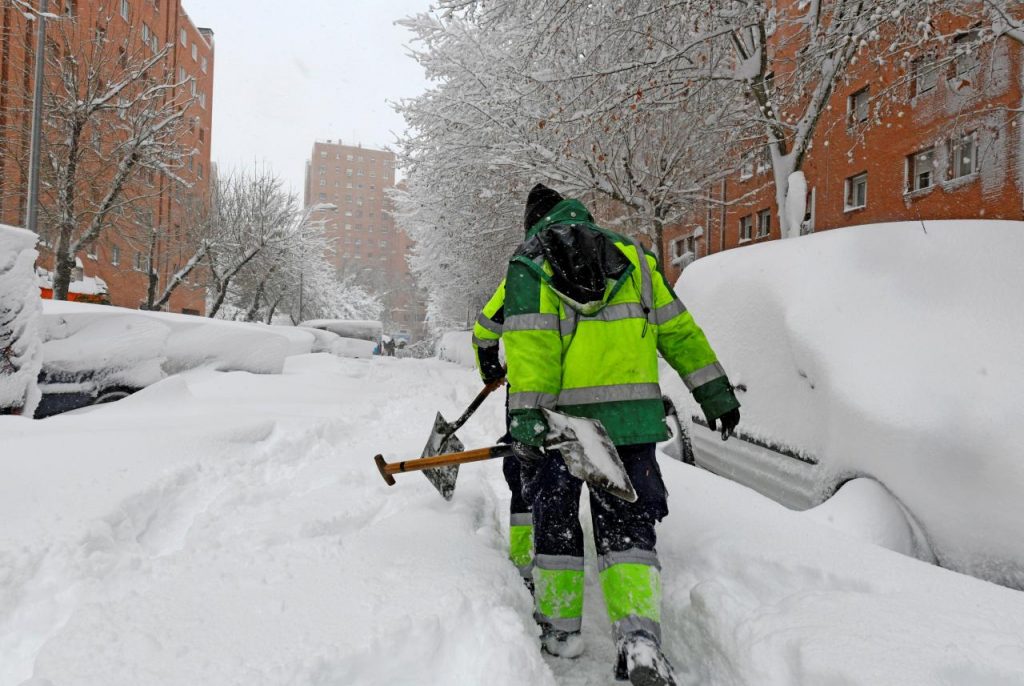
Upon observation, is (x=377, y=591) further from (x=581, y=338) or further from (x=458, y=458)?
(x=581, y=338)

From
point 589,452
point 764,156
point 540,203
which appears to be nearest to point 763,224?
point 764,156

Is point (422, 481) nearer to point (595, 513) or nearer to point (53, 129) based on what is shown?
point (595, 513)

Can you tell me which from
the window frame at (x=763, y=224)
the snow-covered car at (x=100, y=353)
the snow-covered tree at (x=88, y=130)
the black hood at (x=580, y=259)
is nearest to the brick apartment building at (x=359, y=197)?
the window frame at (x=763, y=224)

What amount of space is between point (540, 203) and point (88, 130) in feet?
39.7

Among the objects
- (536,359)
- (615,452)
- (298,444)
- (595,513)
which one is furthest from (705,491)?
(298,444)

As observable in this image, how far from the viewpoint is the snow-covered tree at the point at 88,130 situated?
9.84 metres

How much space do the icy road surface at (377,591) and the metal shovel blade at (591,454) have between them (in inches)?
22.2

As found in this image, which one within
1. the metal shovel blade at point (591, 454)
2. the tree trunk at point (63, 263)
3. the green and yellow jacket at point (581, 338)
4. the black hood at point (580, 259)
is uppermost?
the tree trunk at point (63, 263)

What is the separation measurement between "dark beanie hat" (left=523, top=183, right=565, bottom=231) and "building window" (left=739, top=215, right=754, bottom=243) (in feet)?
65.7

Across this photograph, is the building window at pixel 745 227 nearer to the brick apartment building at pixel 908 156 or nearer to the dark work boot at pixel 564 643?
the brick apartment building at pixel 908 156

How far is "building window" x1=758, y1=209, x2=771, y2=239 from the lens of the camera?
19.2 m

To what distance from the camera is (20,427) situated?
3.56 meters

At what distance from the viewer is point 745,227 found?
68.6 ft

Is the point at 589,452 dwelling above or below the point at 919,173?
below
